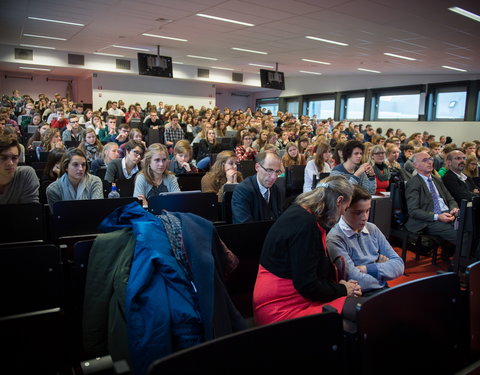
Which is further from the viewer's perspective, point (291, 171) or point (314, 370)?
point (291, 171)

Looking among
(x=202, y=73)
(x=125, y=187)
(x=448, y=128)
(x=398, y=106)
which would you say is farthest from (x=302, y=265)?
(x=202, y=73)

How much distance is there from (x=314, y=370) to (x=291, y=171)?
4.69m

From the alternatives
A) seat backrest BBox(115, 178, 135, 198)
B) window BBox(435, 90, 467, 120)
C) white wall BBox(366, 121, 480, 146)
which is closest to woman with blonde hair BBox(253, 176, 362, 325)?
seat backrest BBox(115, 178, 135, 198)

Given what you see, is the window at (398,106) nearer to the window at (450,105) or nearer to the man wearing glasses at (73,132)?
the window at (450,105)

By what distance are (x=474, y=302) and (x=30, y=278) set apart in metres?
1.88

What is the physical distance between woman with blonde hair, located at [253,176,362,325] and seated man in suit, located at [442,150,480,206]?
10.3 ft

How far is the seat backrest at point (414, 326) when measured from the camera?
1.19m

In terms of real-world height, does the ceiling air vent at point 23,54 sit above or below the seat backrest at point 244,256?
above

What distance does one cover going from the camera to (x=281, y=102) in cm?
2055

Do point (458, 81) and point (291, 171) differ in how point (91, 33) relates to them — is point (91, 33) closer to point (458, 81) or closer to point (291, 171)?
point (291, 171)

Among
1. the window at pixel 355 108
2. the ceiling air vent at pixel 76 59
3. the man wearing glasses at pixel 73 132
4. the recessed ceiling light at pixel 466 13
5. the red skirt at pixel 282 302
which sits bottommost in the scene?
the red skirt at pixel 282 302

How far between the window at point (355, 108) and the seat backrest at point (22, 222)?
1586 centimetres

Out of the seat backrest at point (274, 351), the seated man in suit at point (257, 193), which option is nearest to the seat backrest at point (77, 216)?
the seated man in suit at point (257, 193)

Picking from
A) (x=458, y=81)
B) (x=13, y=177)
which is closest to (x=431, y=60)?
(x=458, y=81)
